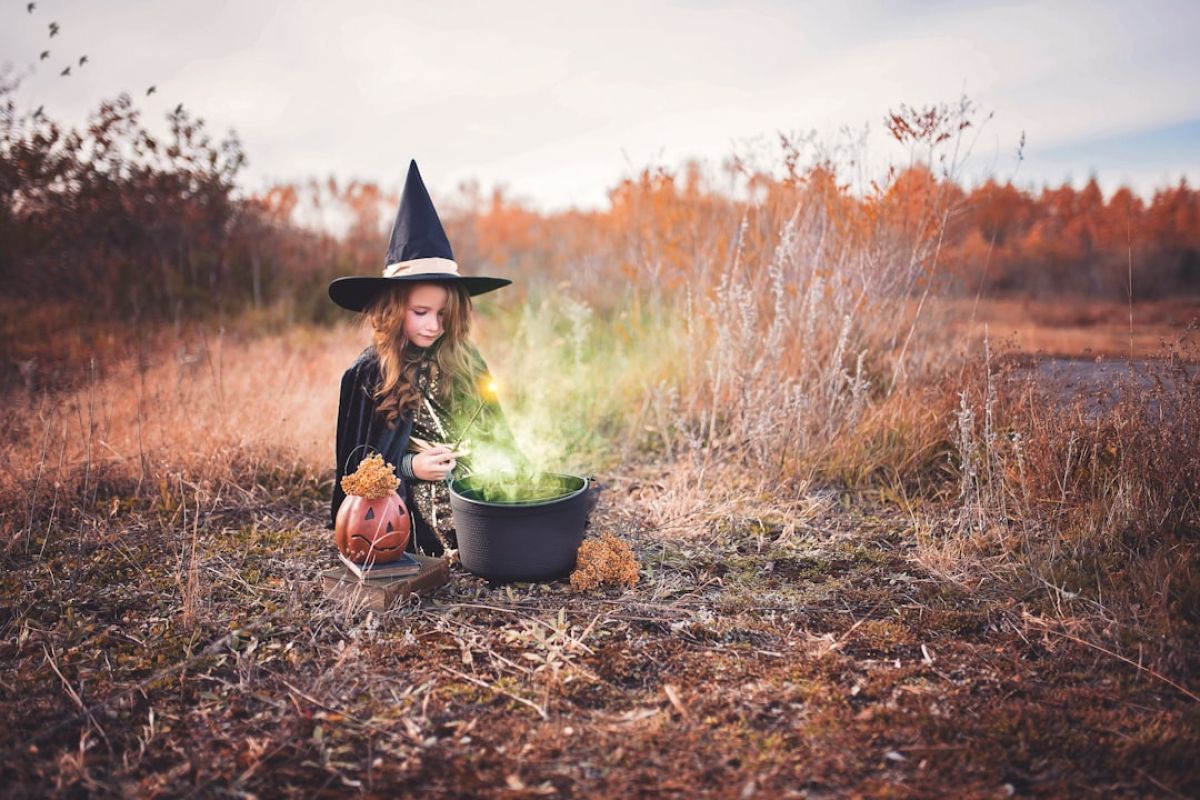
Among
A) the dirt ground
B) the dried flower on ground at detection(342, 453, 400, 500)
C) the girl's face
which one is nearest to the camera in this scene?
the dirt ground

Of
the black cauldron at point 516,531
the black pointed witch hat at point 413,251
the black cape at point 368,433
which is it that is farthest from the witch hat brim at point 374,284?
the black cauldron at point 516,531

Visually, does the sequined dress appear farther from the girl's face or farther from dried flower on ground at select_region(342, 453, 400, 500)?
dried flower on ground at select_region(342, 453, 400, 500)

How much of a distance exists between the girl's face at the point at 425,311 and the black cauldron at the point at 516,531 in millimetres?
637

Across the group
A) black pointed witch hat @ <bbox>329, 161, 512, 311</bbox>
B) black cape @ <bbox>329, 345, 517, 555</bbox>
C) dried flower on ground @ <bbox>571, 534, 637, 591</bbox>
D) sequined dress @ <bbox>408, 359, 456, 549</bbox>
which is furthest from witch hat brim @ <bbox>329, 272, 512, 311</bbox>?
dried flower on ground @ <bbox>571, 534, 637, 591</bbox>

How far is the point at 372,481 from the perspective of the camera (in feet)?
8.80

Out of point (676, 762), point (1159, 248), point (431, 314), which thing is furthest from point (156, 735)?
point (1159, 248)

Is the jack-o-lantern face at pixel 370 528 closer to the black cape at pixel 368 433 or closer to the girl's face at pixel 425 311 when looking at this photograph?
the black cape at pixel 368 433

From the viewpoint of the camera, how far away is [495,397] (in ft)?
11.0

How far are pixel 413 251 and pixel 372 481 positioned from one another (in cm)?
92

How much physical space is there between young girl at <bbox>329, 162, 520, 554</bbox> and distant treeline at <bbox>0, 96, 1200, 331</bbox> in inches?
76.3

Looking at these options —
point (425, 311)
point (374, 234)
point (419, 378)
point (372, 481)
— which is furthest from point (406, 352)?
point (374, 234)

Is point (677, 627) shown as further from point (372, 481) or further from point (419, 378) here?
point (419, 378)

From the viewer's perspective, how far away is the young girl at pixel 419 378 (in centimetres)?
298

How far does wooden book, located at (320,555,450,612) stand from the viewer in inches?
107
